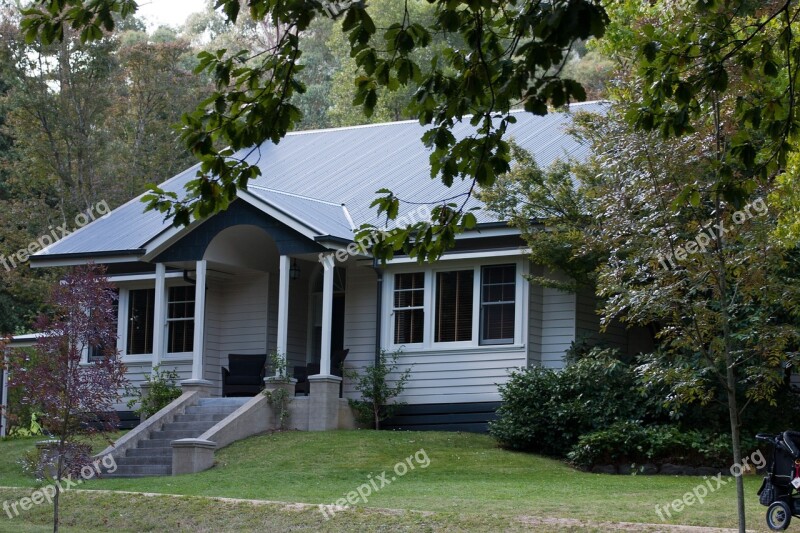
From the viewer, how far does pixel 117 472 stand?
20.1 metres

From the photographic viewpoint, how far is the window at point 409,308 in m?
22.7

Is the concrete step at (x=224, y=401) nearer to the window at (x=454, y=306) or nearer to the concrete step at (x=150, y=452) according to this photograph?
the concrete step at (x=150, y=452)

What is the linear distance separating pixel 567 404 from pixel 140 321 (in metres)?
10.5

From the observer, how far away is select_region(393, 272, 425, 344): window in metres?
22.7

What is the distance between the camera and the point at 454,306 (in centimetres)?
2233

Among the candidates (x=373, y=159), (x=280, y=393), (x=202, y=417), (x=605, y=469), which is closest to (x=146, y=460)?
(x=202, y=417)

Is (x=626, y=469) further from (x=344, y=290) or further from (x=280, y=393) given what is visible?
(x=344, y=290)

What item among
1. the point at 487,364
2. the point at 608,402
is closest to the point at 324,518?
the point at 608,402

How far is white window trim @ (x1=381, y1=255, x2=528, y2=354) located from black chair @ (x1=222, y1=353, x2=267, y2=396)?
255cm

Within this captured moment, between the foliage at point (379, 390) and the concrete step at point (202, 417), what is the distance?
2.38m

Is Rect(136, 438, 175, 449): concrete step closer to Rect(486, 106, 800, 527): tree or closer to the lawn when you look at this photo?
the lawn

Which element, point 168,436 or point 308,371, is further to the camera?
point 308,371

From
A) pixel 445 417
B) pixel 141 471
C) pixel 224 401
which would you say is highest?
pixel 224 401

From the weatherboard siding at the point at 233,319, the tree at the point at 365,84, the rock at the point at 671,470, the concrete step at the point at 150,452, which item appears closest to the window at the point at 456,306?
the weatherboard siding at the point at 233,319
